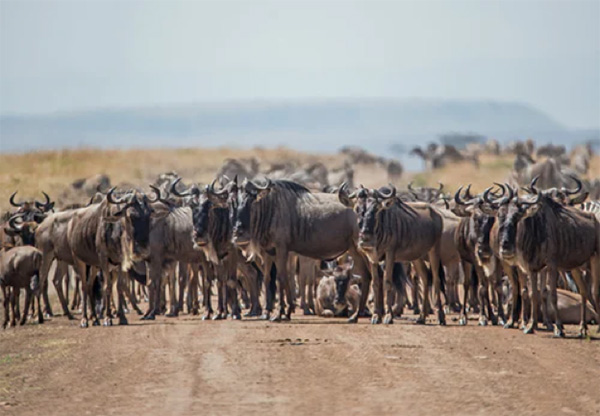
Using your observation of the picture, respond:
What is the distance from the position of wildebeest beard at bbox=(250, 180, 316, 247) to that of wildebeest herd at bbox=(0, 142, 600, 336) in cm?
2

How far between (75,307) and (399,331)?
32.6ft

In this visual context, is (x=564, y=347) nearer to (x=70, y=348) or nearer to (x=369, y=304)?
(x=70, y=348)

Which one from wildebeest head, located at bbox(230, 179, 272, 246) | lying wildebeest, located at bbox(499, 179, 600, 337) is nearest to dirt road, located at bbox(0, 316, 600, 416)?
lying wildebeest, located at bbox(499, 179, 600, 337)

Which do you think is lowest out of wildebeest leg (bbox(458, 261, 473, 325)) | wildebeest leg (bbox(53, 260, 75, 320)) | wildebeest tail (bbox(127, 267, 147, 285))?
wildebeest leg (bbox(53, 260, 75, 320))

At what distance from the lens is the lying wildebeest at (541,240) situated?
17625 millimetres

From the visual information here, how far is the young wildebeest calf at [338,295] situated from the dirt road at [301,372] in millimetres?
2678

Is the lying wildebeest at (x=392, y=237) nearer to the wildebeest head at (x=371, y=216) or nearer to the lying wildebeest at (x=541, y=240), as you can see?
the wildebeest head at (x=371, y=216)

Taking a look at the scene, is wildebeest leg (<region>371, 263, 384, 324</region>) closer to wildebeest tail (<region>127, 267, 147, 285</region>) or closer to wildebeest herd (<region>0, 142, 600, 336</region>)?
wildebeest herd (<region>0, 142, 600, 336</region>)

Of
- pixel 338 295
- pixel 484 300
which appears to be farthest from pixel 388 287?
pixel 338 295

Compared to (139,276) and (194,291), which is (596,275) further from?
(139,276)

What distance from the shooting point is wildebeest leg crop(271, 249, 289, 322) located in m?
20.3

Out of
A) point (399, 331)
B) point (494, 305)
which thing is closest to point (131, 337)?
point (399, 331)

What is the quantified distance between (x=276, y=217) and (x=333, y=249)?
108cm

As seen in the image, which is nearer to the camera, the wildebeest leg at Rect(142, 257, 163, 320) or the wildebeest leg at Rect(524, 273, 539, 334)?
the wildebeest leg at Rect(524, 273, 539, 334)
